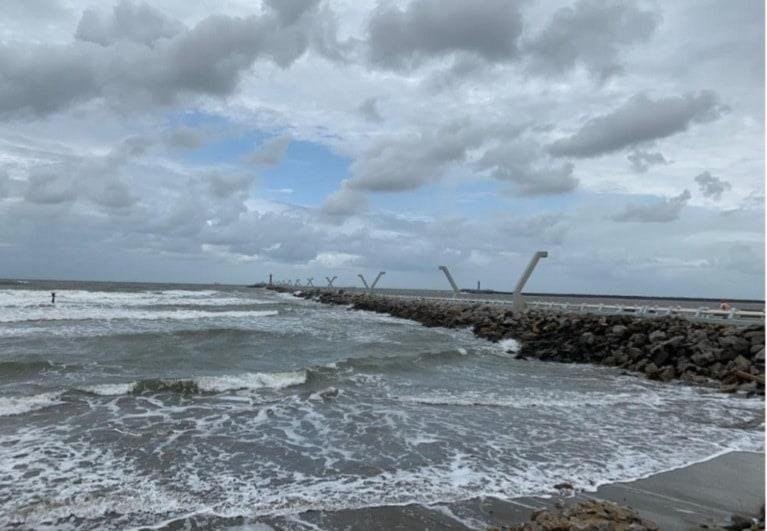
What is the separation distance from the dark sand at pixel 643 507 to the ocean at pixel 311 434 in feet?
0.24

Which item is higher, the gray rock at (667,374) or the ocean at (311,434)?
the gray rock at (667,374)

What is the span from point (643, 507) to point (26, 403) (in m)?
10.4

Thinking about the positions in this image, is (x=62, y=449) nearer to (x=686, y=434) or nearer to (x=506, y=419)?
(x=506, y=419)

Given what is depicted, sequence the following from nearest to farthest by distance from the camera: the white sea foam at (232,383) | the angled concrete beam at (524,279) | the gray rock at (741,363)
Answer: the white sea foam at (232,383) → the gray rock at (741,363) → the angled concrete beam at (524,279)

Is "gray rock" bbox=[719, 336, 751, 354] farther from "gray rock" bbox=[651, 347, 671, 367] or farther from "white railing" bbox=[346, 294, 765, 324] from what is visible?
"white railing" bbox=[346, 294, 765, 324]

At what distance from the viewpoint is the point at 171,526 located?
16.9 feet

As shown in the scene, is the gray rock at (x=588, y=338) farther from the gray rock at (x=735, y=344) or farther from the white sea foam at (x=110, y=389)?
the white sea foam at (x=110, y=389)

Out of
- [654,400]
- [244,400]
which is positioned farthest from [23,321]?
[654,400]

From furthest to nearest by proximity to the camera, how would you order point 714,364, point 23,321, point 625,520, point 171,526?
point 23,321 → point 714,364 → point 171,526 → point 625,520

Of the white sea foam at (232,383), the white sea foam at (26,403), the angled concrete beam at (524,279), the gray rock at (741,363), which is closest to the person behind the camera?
the white sea foam at (26,403)

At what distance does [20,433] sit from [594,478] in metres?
8.36

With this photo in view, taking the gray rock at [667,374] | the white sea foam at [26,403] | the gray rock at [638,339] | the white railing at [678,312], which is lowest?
the white sea foam at [26,403]

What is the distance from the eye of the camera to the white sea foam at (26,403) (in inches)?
384

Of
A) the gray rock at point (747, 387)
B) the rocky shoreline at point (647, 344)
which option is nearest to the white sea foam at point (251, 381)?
the rocky shoreline at point (647, 344)
